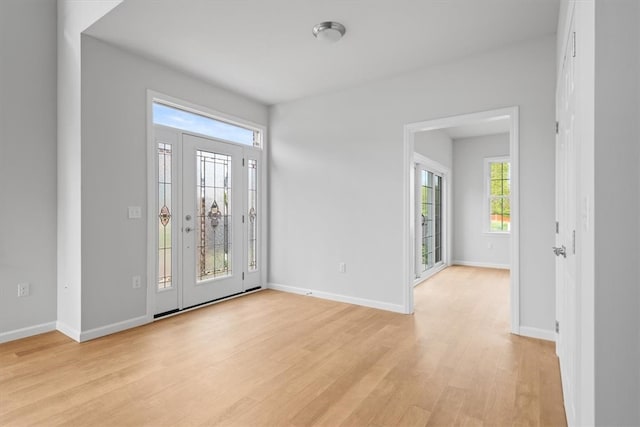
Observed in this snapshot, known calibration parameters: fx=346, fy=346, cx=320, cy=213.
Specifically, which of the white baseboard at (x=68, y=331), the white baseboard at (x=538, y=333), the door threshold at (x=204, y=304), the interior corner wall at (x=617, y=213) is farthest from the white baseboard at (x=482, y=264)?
the white baseboard at (x=68, y=331)

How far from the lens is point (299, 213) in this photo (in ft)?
15.6

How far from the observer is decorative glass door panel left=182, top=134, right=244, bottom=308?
13.1ft

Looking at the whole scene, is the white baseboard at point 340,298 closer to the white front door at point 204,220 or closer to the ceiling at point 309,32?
the white front door at point 204,220

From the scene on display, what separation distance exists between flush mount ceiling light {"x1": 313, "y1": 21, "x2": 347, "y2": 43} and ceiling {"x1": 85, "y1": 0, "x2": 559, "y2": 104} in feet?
0.16

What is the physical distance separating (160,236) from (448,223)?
5568mm

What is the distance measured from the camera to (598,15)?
3.22 feet

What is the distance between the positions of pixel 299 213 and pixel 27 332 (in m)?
3.08

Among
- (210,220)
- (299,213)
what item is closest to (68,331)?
(210,220)

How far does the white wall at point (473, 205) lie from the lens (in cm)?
688

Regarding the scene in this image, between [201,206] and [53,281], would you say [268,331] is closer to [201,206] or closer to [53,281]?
[201,206]

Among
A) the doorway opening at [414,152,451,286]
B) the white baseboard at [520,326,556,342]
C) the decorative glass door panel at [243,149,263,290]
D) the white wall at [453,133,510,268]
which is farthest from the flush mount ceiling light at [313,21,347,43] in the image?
the white wall at [453,133,510,268]

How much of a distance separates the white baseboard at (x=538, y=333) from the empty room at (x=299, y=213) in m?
0.01

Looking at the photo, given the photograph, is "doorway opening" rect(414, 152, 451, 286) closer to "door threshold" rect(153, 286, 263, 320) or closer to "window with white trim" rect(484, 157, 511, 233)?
"window with white trim" rect(484, 157, 511, 233)

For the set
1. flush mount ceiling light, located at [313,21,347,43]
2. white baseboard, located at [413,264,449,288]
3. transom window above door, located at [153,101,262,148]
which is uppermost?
flush mount ceiling light, located at [313,21,347,43]
